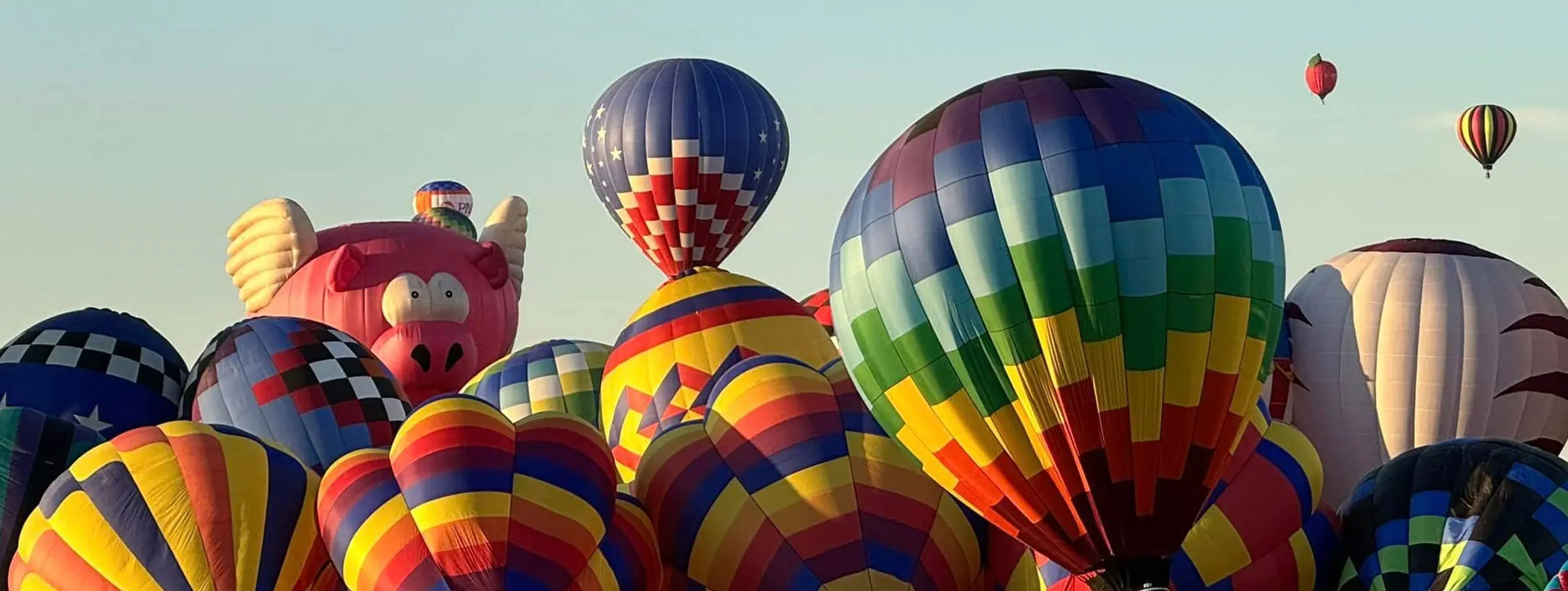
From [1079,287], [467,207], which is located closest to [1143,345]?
[1079,287]

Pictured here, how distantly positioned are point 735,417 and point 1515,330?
20.8 feet

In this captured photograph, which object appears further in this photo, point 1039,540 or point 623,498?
point 623,498

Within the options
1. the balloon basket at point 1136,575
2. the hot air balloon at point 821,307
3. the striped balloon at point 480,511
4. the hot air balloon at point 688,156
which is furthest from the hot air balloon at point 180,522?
the hot air balloon at point 688,156

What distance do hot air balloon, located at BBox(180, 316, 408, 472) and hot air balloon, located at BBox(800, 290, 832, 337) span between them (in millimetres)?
3706

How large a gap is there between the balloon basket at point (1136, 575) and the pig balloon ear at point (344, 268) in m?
8.70

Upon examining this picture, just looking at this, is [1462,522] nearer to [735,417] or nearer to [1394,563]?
[1394,563]

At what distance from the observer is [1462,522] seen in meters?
12.5

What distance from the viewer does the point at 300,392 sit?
14.4 m

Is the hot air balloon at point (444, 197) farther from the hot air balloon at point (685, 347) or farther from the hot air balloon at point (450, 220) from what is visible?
the hot air balloon at point (685, 347)

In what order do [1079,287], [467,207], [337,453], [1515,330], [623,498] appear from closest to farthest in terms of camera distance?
[1079,287] < [623,498] < [337,453] < [1515,330] < [467,207]

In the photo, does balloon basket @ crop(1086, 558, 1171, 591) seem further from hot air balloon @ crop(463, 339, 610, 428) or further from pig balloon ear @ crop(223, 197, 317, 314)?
pig balloon ear @ crop(223, 197, 317, 314)

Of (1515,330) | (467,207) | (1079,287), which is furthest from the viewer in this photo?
(467,207)

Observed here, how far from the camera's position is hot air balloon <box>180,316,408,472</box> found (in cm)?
1430

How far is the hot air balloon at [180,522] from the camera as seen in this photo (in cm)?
1213
